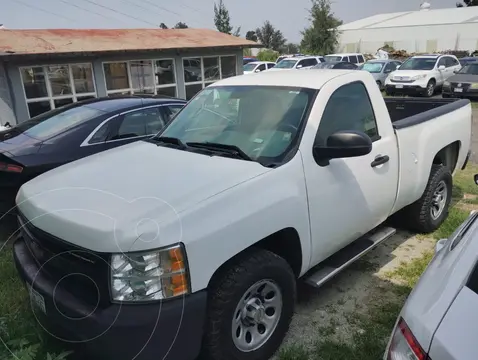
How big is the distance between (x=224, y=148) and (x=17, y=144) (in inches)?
120

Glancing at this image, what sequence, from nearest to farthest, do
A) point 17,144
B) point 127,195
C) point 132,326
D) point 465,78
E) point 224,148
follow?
point 132,326, point 127,195, point 224,148, point 17,144, point 465,78

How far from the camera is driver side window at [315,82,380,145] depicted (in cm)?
327

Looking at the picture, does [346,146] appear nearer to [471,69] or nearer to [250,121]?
[250,121]

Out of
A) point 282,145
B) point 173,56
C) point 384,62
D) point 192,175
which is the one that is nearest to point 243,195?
point 192,175

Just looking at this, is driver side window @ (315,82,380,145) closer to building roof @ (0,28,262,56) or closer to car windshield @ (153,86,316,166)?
car windshield @ (153,86,316,166)

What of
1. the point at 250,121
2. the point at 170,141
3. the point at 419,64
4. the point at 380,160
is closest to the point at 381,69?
the point at 419,64

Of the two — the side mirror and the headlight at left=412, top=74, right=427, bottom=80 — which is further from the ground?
the side mirror

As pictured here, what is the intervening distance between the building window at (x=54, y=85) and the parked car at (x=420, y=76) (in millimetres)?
13767

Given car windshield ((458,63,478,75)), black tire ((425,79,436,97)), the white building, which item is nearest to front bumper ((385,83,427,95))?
black tire ((425,79,436,97))

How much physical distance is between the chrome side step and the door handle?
724mm

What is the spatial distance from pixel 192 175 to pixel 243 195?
38 cm

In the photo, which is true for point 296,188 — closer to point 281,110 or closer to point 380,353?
point 281,110

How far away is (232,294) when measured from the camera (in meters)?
2.41

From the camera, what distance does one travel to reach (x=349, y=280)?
386cm
